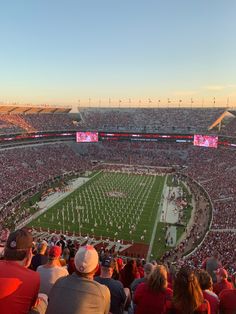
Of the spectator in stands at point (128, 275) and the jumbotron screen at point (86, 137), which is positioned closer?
the spectator in stands at point (128, 275)

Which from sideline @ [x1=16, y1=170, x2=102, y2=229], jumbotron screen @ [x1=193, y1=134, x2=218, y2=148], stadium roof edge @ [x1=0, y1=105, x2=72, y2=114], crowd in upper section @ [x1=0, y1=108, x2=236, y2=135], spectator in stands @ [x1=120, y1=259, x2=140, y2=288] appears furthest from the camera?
stadium roof edge @ [x1=0, y1=105, x2=72, y2=114]

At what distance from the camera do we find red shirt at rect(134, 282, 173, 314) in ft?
12.7

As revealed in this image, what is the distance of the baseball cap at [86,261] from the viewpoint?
3180 millimetres

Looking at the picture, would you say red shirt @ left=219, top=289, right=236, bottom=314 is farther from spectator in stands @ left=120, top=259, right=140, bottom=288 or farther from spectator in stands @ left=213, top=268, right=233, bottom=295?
spectator in stands @ left=120, top=259, right=140, bottom=288

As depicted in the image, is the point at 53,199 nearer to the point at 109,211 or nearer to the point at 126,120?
the point at 109,211

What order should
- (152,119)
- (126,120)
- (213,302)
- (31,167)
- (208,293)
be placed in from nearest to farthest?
(213,302) → (208,293) → (31,167) → (152,119) → (126,120)

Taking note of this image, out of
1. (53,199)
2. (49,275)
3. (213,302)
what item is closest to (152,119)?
(53,199)

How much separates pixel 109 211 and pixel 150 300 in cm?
3311

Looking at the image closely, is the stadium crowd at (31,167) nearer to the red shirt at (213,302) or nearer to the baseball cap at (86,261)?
the red shirt at (213,302)

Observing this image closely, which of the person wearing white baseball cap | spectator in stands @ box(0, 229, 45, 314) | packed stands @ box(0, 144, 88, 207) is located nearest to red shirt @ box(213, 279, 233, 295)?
the person wearing white baseball cap

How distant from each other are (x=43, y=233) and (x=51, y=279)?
26653 mm

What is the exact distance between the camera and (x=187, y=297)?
332 cm

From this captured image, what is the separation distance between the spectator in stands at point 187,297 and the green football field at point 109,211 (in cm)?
2603

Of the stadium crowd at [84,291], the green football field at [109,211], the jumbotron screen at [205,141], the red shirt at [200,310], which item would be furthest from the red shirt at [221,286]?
the jumbotron screen at [205,141]
